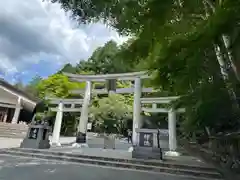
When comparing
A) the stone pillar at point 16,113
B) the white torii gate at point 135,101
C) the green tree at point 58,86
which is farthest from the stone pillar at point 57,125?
the stone pillar at point 16,113

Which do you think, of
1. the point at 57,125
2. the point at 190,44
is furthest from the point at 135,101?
the point at 190,44

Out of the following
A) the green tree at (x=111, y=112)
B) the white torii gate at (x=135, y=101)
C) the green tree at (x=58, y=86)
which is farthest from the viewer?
the green tree at (x=58, y=86)

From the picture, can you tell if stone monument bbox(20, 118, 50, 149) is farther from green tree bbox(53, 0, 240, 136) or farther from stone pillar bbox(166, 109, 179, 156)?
green tree bbox(53, 0, 240, 136)

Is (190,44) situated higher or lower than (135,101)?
lower

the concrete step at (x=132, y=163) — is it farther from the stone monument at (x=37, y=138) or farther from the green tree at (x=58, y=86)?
the green tree at (x=58, y=86)

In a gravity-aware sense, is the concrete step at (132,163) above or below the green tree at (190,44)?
below

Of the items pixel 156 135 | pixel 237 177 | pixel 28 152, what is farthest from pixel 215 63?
pixel 28 152

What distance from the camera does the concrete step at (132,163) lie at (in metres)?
6.30

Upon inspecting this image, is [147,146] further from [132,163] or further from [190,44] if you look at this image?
[190,44]

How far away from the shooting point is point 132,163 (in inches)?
294

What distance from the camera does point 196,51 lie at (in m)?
2.45

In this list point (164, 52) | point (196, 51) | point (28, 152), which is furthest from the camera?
point (28, 152)

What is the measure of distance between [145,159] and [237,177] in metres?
4.59

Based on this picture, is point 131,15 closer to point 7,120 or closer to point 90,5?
point 90,5
